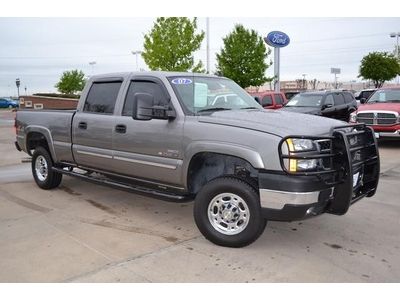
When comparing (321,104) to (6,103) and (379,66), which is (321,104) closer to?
(379,66)

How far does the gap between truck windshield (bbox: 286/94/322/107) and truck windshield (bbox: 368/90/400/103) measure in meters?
1.78

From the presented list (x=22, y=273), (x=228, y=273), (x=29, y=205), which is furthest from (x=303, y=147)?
(x=29, y=205)

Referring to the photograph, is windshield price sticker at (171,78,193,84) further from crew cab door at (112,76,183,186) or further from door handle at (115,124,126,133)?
door handle at (115,124,126,133)

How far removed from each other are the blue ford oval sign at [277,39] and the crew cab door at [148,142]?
1944 cm

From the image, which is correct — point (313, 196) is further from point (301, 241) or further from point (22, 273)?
point (22, 273)

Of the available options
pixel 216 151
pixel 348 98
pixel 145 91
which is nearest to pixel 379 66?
pixel 348 98

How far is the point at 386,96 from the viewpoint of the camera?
12984 millimetres

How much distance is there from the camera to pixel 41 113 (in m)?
6.95

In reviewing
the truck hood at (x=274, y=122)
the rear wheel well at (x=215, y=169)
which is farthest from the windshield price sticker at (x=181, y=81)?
the rear wheel well at (x=215, y=169)

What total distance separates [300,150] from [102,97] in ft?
10.3

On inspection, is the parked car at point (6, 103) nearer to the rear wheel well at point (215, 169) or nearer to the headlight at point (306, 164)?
the rear wheel well at point (215, 169)

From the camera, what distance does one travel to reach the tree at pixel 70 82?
58.3m

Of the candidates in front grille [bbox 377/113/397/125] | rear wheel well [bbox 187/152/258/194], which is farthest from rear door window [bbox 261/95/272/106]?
rear wheel well [bbox 187/152/258/194]

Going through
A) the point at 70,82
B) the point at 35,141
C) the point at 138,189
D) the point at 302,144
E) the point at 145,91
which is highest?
the point at 70,82
